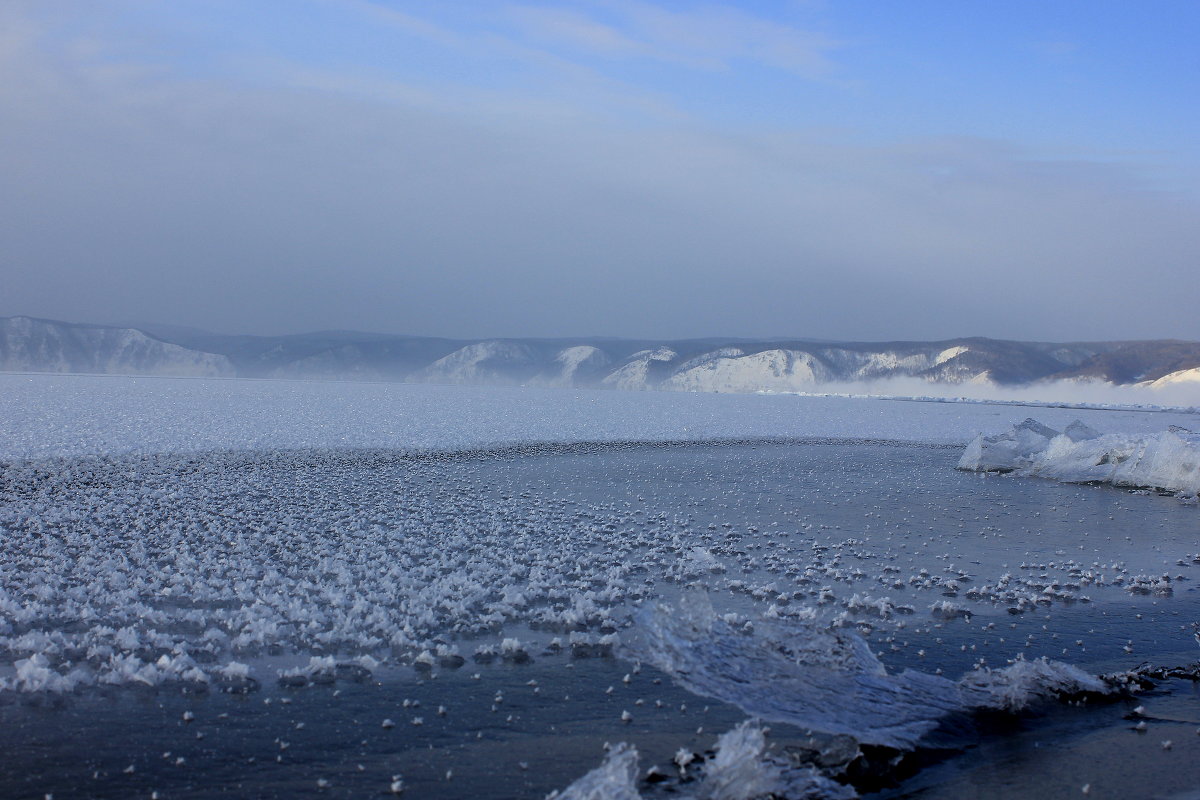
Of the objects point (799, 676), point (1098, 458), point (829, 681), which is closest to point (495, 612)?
point (799, 676)

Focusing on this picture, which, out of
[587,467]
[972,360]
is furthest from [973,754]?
[972,360]

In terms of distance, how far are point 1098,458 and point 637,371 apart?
14710 cm

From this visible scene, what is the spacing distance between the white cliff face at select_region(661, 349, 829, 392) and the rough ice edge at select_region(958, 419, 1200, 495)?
122107 mm

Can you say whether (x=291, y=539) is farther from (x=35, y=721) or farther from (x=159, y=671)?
(x=35, y=721)

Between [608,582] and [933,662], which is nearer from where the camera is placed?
[933,662]

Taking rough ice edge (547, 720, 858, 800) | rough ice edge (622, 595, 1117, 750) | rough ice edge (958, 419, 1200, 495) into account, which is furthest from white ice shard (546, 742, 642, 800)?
rough ice edge (958, 419, 1200, 495)

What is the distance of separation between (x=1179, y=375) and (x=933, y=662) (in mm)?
130063

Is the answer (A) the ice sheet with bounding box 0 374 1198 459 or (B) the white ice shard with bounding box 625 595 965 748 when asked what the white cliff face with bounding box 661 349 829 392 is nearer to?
(A) the ice sheet with bounding box 0 374 1198 459

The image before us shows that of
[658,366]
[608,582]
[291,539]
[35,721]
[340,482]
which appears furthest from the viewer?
[658,366]

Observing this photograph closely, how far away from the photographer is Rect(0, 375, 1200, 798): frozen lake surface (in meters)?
5.26

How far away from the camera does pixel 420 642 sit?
725cm

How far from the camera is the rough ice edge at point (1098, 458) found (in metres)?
19.8

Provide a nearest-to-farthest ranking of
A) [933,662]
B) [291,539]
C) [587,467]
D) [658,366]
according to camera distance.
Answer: [933,662]
[291,539]
[587,467]
[658,366]

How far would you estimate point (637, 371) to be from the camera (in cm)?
16862
